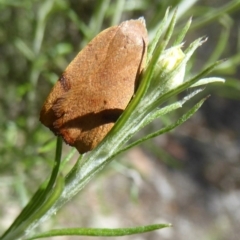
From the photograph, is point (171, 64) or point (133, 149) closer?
point (171, 64)

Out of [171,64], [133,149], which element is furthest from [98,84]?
[133,149]

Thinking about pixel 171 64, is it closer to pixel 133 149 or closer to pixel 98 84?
pixel 98 84

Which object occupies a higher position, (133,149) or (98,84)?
(98,84)

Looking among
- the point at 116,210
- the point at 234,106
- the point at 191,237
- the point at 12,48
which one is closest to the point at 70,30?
the point at 12,48

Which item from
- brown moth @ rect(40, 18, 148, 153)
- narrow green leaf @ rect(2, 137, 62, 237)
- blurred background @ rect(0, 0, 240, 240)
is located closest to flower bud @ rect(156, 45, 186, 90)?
brown moth @ rect(40, 18, 148, 153)

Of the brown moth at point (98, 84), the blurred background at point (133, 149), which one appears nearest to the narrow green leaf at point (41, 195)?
the brown moth at point (98, 84)

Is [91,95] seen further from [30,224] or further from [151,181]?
[151,181]

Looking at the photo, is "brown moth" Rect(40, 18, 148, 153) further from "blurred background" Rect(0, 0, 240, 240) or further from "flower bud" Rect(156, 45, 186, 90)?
"blurred background" Rect(0, 0, 240, 240)
